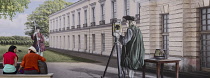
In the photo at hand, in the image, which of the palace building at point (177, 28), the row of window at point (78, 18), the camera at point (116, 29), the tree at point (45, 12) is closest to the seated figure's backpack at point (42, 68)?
the camera at point (116, 29)

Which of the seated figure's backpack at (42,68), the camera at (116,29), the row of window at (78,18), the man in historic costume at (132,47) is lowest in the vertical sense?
the seated figure's backpack at (42,68)

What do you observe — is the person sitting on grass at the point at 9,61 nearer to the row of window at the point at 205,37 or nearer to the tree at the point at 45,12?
the row of window at the point at 205,37

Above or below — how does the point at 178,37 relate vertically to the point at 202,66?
above

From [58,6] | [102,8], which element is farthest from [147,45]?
[58,6]

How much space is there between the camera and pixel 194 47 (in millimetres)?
14492

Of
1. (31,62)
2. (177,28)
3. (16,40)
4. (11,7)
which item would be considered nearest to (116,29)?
(31,62)

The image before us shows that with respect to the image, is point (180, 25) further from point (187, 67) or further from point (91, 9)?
point (91, 9)

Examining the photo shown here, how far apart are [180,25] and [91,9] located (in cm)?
2150

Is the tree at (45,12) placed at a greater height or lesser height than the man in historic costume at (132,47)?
greater

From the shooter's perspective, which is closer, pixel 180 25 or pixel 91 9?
pixel 180 25

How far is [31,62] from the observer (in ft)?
25.8

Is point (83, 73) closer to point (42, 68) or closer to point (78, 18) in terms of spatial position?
point (42, 68)

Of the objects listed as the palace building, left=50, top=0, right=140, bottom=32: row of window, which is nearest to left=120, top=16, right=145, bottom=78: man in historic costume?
the palace building

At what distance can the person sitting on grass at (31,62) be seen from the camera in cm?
786
